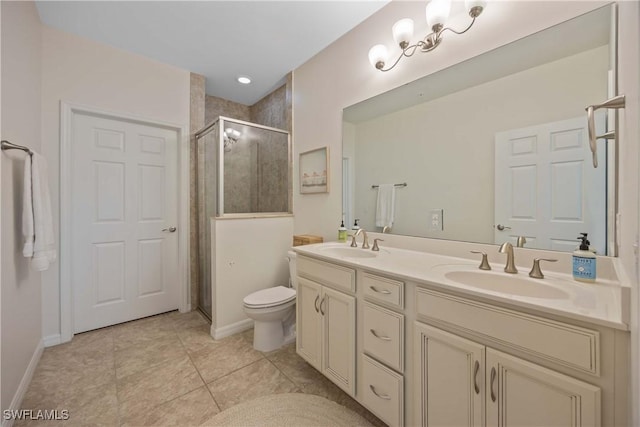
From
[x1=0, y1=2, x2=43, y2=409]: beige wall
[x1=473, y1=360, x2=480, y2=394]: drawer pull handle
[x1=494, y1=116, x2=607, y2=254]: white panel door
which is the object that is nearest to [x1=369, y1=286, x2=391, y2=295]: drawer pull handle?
[x1=473, y1=360, x2=480, y2=394]: drawer pull handle

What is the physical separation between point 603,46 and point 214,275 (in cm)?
275

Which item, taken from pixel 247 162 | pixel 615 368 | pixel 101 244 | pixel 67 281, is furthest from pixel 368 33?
pixel 67 281

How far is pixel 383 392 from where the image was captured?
3.97ft

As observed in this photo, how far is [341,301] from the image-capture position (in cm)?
142

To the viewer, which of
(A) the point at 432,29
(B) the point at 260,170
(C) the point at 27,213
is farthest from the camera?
(B) the point at 260,170

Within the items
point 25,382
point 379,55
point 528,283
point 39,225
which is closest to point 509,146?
point 528,283

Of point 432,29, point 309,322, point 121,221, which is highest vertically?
point 432,29

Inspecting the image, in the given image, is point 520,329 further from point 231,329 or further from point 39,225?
point 39,225

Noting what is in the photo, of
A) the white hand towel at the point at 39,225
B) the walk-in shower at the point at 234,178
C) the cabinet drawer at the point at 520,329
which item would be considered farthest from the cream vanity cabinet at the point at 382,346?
the white hand towel at the point at 39,225

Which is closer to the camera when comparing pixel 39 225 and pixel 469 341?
pixel 469 341

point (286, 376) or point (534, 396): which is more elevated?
point (534, 396)

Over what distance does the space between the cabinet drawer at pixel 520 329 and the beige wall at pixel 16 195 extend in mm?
2137

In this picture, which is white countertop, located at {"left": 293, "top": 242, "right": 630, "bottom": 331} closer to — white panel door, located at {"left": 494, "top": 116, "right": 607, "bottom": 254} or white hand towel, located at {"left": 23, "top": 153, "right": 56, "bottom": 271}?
white panel door, located at {"left": 494, "top": 116, "right": 607, "bottom": 254}

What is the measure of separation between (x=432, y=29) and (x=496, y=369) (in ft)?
Result: 5.51
